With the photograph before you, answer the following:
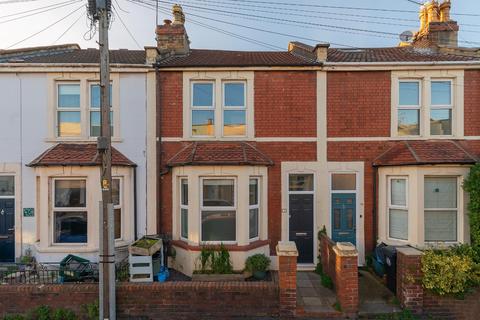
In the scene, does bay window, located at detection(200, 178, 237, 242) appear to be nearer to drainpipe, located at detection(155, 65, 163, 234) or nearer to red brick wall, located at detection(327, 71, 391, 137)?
drainpipe, located at detection(155, 65, 163, 234)

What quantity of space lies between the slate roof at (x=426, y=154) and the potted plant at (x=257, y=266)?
4092mm

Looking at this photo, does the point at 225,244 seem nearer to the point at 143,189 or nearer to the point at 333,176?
the point at 143,189

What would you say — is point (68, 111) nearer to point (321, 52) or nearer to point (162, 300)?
point (162, 300)

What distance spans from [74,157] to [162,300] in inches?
173

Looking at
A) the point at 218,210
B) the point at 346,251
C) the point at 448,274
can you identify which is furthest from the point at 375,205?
the point at 218,210

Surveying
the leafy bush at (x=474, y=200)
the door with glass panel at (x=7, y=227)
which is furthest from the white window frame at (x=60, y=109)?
the leafy bush at (x=474, y=200)

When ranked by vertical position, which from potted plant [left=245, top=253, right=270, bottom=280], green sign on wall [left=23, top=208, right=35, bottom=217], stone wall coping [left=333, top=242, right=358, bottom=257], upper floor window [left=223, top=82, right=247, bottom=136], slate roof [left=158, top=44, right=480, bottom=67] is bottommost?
potted plant [left=245, top=253, right=270, bottom=280]

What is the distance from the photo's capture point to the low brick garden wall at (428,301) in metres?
6.00

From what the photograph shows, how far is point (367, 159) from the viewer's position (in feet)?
28.8

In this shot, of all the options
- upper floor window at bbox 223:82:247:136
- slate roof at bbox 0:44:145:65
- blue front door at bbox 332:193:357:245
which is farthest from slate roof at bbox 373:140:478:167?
slate roof at bbox 0:44:145:65

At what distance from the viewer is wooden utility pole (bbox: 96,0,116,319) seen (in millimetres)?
5793

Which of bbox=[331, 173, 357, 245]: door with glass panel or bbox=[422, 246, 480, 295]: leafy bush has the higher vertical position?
bbox=[331, 173, 357, 245]: door with glass panel

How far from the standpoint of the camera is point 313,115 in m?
8.88

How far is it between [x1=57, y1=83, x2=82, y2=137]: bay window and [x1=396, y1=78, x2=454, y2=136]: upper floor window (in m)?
9.09
